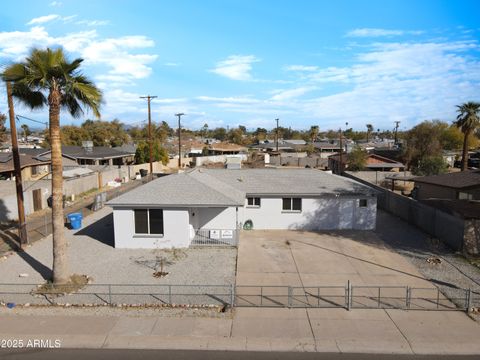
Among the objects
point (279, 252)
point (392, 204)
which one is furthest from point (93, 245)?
point (392, 204)

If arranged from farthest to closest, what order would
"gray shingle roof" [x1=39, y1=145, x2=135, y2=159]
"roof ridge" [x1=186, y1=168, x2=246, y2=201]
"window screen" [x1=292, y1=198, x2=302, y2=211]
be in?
"gray shingle roof" [x1=39, y1=145, x2=135, y2=159], "window screen" [x1=292, y1=198, x2=302, y2=211], "roof ridge" [x1=186, y1=168, x2=246, y2=201]

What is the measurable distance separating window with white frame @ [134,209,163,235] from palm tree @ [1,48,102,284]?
17.3ft

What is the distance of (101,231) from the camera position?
79.6ft

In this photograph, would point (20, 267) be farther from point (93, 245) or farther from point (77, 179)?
point (77, 179)

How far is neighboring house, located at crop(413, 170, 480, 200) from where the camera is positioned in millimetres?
28766

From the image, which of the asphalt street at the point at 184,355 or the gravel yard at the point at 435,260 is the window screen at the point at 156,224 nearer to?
the asphalt street at the point at 184,355

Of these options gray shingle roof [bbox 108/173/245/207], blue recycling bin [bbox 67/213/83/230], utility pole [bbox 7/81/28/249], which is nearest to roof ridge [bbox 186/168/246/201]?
gray shingle roof [bbox 108/173/245/207]

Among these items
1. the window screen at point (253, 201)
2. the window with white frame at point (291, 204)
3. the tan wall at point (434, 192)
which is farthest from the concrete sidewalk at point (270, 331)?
the tan wall at point (434, 192)

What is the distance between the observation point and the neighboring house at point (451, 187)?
28766 mm

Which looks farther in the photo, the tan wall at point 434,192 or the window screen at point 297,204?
the tan wall at point 434,192

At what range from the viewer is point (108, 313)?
42.6ft

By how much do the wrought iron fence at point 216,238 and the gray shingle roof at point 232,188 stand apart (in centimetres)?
165

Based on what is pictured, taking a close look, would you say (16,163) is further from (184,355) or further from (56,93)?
(184,355)

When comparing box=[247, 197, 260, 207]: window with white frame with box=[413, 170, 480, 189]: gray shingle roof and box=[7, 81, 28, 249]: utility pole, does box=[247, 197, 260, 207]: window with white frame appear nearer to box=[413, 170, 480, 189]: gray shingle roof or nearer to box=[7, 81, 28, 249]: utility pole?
box=[7, 81, 28, 249]: utility pole
